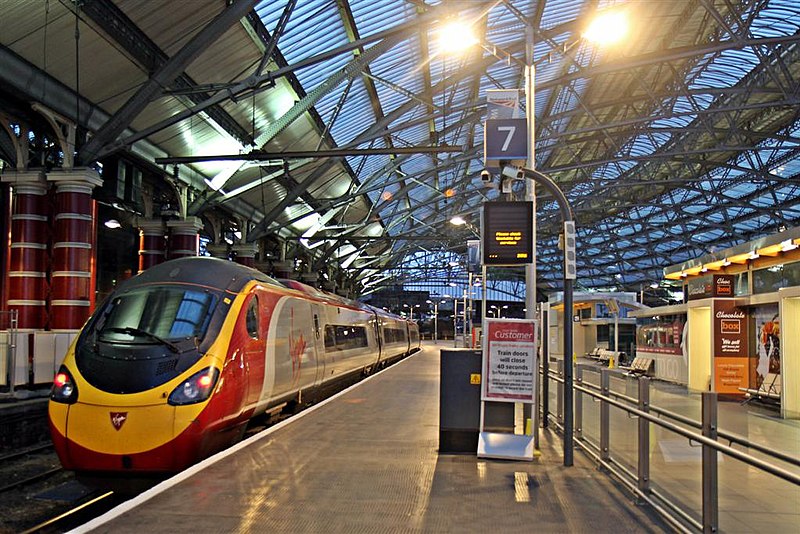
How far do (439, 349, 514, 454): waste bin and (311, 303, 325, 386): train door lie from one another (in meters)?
5.88

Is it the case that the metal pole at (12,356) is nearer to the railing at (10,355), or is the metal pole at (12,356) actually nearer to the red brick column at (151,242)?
the railing at (10,355)

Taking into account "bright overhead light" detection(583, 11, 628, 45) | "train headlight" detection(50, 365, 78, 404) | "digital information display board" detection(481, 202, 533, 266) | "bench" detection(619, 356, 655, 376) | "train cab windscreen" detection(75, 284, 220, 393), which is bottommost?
"bench" detection(619, 356, 655, 376)

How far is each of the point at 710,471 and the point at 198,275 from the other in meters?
7.18

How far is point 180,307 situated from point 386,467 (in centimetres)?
353

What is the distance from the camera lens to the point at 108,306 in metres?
9.75

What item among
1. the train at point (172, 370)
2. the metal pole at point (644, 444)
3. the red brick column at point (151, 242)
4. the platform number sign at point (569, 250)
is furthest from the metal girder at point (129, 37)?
the metal pole at point (644, 444)

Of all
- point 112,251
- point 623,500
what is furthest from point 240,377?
point 112,251

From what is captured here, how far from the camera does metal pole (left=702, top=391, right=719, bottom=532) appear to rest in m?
Result: 4.98

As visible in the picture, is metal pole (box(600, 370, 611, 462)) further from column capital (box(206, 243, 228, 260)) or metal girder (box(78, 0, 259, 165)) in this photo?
column capital (box(206, 243, 228, 260))

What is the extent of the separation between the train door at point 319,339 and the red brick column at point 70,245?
6052 millimetres

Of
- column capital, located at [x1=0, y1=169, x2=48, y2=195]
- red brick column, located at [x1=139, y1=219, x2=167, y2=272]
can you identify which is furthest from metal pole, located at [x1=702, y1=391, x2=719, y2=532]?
red brick column, located at [x1=139, y1=219, x2=167, y2=272]

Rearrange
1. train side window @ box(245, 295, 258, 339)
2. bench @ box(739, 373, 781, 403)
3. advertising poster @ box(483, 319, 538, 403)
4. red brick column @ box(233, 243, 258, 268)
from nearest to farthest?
1. advertising poster @ box(483, 319, 538, 403)
2. train side window @ box(245, 295, 258, 339)
3. bench @ box(739, 373, 781, 403)
4. red brick column @ box(233, 243, 258, 268)

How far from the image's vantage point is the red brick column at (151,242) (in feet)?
82.8

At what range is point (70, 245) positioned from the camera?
55.5 feet
